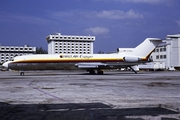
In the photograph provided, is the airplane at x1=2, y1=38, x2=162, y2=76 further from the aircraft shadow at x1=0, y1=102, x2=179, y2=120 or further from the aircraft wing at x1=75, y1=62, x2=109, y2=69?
the aircraft shadow at x1=0, y1=102, x2=179, y2=120

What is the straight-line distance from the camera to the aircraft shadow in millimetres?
8281

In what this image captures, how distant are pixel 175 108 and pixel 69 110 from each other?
13.2 feet

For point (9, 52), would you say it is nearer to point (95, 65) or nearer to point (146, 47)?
point (95, 65)

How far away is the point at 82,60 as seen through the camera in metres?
47.1

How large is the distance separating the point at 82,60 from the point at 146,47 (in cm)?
1285

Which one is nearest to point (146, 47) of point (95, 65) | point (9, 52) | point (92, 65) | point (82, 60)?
point (95, 65)

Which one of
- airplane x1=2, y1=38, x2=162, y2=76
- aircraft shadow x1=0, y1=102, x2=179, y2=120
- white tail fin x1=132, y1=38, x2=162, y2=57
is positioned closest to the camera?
aircraft shadow x1=0, y1=102, x2=179, y2=120

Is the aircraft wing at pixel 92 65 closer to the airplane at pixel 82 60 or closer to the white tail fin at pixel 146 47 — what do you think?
the airplane at pixel 82 60

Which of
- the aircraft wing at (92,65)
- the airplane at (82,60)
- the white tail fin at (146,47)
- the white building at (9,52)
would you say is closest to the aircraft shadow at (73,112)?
the airplane at (82,60)

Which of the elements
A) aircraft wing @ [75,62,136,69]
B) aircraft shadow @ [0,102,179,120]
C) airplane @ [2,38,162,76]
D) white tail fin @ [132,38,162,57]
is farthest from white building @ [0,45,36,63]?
aircraft shadow @ [0,102,179,120]

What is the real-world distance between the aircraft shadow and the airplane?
116ft

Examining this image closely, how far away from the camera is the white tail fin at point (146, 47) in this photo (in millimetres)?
49938

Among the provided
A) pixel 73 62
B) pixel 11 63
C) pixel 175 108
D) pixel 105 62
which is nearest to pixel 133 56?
pixel 105 62

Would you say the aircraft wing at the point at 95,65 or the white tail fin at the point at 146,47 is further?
the white tail fin at the point at 146,47
